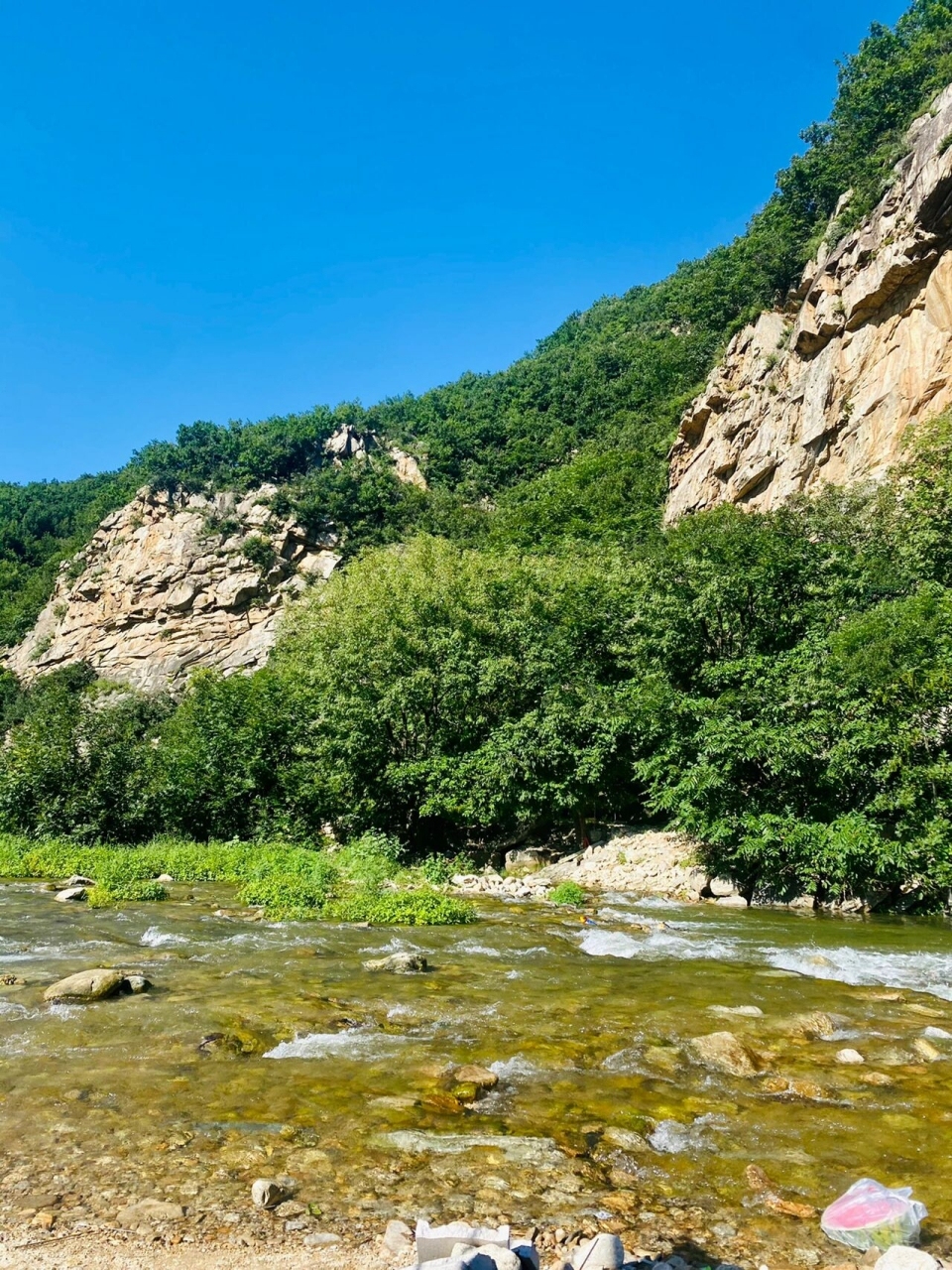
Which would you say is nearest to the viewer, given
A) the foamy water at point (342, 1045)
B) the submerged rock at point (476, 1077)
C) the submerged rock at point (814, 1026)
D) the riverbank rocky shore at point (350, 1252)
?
the riverbank rocky shore at point (350, 1252)

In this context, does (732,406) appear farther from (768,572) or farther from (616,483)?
(768,572)

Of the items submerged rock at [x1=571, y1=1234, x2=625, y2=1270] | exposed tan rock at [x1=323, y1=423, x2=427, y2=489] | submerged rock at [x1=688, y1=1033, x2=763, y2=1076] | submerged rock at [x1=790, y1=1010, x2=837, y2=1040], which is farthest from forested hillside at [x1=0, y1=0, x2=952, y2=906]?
exposed tan rock at [x1=323, y1=423, x2=427, y2=489]

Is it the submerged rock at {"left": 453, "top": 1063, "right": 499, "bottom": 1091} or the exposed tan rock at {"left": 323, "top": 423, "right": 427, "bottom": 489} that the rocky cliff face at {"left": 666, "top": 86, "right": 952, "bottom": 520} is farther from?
the exposed tan rock at {"left": 323, "top": 423, "right": 427, "bottom": 489}

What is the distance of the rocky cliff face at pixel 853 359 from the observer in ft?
120

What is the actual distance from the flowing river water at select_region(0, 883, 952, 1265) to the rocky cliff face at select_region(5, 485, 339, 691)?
59.9m

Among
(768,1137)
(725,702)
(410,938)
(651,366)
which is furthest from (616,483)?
(768,1137)

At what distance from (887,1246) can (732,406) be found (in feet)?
174

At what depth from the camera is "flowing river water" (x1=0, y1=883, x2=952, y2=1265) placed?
4.73m

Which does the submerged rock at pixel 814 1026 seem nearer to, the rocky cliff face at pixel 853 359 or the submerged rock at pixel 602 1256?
the submerged rock at pixel 602 1256

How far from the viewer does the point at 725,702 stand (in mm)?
19078

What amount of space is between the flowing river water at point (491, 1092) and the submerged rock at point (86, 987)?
0.18 m

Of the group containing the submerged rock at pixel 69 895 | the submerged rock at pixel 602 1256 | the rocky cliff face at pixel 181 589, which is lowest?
the submerged rock at pixel 69 895

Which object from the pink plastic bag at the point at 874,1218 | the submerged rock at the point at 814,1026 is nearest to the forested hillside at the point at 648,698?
the submerged rock at the point at 814,1026

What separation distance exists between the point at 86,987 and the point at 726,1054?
6.87 m
